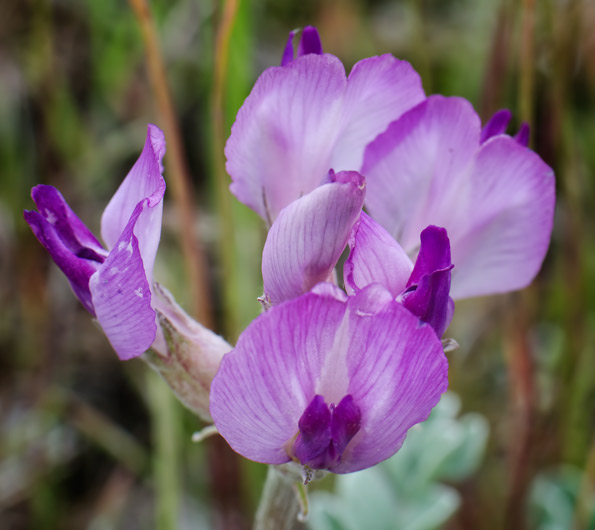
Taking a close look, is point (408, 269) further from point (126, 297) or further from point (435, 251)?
point (126, 297)

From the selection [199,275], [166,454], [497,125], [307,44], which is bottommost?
[166,454]

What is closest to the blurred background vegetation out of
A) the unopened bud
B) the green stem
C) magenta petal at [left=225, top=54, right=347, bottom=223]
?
the green stem

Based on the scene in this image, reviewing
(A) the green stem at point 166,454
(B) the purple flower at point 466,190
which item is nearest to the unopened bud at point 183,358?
(B) the purple flower at point 466,190

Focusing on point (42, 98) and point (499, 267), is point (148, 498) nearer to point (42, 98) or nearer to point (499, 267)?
point (42, 98)

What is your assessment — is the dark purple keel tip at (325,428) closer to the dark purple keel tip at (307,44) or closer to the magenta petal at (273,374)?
the magenta petal at (273,374)

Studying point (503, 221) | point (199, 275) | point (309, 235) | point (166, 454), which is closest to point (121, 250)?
point (309, 235)
